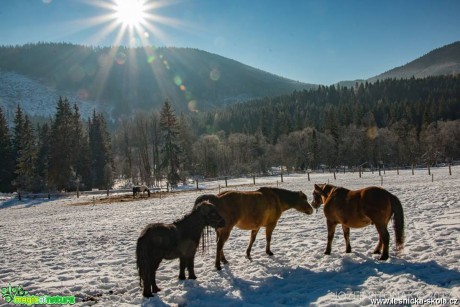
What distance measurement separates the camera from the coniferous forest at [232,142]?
5016 centimetres

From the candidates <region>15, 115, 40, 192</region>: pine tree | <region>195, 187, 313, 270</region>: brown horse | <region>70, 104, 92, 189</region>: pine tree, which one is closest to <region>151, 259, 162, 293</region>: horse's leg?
<region>195, 187, 313, 270</region>: brown horse

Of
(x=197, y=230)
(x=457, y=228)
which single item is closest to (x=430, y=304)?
(x=197, y=230)

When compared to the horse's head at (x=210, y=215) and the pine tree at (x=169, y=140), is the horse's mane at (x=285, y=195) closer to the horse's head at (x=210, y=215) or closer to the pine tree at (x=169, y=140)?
the horse's head at (x=210, y=215)

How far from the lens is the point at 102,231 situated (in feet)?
45.5

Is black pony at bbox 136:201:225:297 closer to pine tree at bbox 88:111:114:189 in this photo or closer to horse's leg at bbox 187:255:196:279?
horse's leg at bbox 187:255:196:279

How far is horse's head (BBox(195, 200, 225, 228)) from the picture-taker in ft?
22.9

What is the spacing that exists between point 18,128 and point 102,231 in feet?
160

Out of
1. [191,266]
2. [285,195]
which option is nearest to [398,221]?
[285,195]

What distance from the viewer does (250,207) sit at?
8.12m

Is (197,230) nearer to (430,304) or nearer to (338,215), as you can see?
(338,215)

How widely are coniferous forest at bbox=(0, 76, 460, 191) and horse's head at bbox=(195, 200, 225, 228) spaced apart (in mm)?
40907

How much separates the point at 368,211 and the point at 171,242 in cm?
445

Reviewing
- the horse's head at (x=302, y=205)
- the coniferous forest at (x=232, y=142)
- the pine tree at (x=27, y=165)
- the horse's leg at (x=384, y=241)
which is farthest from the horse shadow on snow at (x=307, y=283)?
the pine tree at (x=27, y=165)

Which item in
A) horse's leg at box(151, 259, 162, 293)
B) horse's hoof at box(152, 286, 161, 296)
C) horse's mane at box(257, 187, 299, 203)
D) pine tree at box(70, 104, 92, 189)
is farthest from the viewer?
pine tree at box(70, 104, 92, 189)
